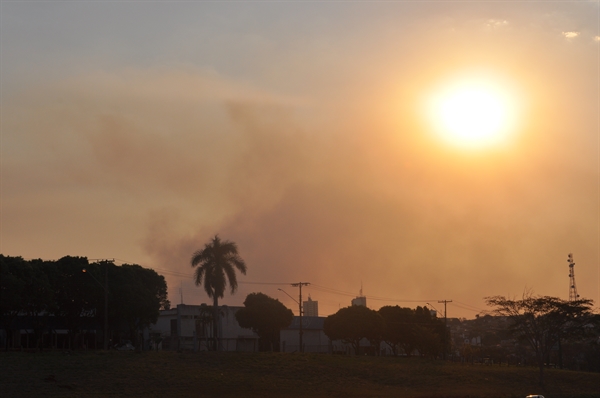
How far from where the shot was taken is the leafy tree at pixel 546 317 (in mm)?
86312

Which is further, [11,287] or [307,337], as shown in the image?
[307,337]

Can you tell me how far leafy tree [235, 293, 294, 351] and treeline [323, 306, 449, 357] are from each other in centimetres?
759

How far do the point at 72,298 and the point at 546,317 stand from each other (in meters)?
60.3

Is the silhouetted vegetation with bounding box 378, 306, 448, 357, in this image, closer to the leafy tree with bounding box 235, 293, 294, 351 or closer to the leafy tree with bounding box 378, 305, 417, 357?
the leafy tree with bounding box 378, 305, 417, 357

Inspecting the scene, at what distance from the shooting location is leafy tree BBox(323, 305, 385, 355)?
10712 centimetres

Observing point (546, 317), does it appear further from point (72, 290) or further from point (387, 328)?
point (72, 290)

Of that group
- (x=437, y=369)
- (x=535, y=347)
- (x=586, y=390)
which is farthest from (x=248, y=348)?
(x=586, y=390)

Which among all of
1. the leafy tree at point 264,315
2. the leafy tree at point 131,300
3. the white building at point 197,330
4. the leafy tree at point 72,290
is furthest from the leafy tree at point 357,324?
the leafy tree at point 72,290

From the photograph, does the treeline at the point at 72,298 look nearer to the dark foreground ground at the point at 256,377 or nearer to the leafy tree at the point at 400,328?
the dark foreground ground at the point at 256,377

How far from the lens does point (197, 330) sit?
11644 centimetres

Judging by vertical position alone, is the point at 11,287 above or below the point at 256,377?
above

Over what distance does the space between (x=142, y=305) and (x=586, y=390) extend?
54.2 m

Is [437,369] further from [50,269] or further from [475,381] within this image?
[50,269]

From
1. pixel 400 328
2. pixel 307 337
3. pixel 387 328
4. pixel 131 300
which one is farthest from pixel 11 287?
pixel 307 337
